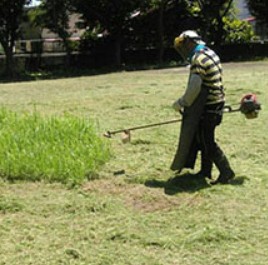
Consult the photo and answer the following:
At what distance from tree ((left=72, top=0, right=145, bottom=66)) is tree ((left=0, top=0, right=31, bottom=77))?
2602 mm

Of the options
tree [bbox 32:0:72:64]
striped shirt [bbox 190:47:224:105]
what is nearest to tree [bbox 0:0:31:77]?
tree [bbox 32:0:72:64]

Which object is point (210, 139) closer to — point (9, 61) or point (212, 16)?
point (9, 61)

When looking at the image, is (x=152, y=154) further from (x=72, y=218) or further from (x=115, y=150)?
(x=72, y=218)

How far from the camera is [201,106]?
545 cm

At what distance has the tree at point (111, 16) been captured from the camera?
82.7 ft

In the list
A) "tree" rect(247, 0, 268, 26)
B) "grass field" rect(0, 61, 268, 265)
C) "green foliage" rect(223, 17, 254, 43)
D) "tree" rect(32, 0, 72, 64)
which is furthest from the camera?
"green foliage" rect(223, 17, 254, 43)

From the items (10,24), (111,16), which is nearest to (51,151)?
(10,24)

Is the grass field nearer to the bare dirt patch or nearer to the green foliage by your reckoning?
the bare dirt patch

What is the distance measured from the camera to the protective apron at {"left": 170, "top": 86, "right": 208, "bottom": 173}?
5.44m

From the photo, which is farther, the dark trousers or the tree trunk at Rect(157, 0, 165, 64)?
the tree trunk at Rect(157, 0, 165, 64)

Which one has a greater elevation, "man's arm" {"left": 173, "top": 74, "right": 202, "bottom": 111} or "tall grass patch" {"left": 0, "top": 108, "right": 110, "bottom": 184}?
"man's arm" {"left": 173, "top": 74, "right": 202, "bottom": 111}

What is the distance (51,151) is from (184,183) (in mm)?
1451

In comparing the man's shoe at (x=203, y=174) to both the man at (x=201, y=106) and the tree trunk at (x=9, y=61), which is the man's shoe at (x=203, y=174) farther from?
the tree trunk at (x=9, y=61)

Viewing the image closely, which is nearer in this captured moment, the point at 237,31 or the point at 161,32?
the point at 161,32
